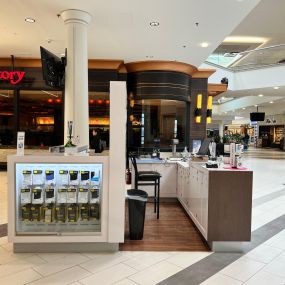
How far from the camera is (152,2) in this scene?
477 cm

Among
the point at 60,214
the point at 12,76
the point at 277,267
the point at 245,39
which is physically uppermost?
the point at 245,39

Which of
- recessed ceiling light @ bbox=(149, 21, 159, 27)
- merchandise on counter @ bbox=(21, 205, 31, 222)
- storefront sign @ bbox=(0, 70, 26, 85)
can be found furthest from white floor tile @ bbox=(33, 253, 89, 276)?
storefront sign @ bbox=(0, 70, 26, 85)

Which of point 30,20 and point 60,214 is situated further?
point 30,20

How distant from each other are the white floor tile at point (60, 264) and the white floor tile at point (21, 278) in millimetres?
73

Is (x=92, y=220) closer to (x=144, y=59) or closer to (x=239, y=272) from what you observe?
(x=239, y=272)

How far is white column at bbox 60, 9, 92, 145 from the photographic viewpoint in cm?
509

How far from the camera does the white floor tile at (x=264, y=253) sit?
346 centimetres

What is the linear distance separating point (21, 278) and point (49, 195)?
101 cm

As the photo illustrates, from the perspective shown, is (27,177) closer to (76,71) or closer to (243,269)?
(76,71)

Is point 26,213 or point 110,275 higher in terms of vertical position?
point 26,213

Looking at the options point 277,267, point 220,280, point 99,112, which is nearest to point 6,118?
point 99,112

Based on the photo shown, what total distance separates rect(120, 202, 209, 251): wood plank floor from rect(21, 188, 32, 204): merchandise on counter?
135cm

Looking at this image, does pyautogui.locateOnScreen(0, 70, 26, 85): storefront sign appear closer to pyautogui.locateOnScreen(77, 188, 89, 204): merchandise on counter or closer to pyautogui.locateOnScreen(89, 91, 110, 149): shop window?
pyautogui.locateOnScreen(89, 91, 110, 149): shop window

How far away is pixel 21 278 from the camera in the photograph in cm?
287
